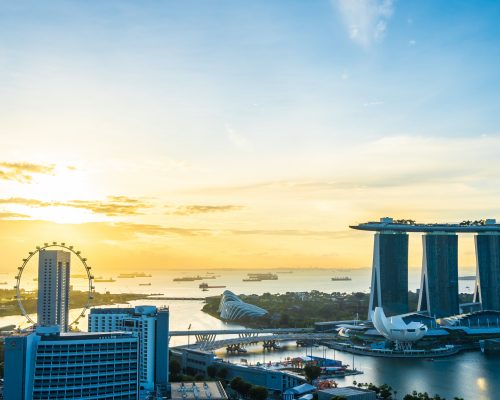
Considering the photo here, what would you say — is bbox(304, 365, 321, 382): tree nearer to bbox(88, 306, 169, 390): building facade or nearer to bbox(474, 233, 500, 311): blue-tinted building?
bbox(88, 306, 169, 390): building facade

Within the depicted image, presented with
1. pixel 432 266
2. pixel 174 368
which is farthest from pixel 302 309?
pixel 174 368

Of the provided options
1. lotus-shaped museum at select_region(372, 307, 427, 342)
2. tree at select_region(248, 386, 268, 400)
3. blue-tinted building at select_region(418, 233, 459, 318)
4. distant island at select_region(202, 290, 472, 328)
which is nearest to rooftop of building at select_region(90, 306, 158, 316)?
tree at select_region(248, 386, 268, 400)

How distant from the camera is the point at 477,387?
29.2 meters

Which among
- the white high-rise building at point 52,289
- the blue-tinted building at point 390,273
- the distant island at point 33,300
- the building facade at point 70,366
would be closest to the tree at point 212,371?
the building facade at point 70,366

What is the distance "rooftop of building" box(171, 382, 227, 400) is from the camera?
71.8ft

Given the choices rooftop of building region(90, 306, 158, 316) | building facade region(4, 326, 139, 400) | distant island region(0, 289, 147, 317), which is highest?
rooftop of building region(90, 306, 158, 316)

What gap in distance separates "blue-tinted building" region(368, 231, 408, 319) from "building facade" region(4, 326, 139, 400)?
40.7m

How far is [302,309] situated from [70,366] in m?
52.5

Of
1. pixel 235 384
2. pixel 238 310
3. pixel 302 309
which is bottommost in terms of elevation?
pixel 235 384

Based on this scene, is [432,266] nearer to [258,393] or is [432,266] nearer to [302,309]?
[302,309]

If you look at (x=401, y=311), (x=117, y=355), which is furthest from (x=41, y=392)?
(x=401, y=311)

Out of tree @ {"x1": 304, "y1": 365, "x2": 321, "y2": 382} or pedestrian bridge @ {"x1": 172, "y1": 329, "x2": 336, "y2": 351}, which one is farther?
pedestrian bridge @ {"x1": 172, "y1": 329, "x2": 336, "y2": 351}

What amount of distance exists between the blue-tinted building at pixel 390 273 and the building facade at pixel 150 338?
3417 cm

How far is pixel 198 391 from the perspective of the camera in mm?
22672
